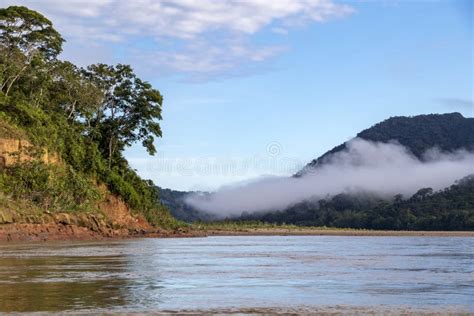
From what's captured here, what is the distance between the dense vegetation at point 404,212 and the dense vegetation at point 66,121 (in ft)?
208

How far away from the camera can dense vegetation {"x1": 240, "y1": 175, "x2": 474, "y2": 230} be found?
12900 centimetres

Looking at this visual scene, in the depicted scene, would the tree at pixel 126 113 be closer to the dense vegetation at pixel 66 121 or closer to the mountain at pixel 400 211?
the dense vegetation at pixel 66 121

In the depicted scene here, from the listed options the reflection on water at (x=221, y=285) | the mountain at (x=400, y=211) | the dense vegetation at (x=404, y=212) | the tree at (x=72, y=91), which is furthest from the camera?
the mountain at (x=400, y=211)

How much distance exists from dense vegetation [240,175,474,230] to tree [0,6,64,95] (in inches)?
3381

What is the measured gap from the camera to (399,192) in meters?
187

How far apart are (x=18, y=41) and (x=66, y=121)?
985cm

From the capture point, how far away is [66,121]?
7138 centimetres

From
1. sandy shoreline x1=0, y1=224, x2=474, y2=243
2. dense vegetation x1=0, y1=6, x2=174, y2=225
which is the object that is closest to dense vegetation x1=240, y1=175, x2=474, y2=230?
sandy shoreline x1=0, y1=224, x2=474, y2=243

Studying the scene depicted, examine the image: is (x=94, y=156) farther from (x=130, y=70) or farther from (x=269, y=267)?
(x=269, y=267)

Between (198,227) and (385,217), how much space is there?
6029 cm

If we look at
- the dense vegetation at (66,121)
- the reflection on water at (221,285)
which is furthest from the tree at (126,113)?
the reflection on water at (221,285)

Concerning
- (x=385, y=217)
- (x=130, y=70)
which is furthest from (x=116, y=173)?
(x=385, y=217)

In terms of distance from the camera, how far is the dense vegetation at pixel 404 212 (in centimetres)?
A: 12900

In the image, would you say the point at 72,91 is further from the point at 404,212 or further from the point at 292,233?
the point at 404,212
